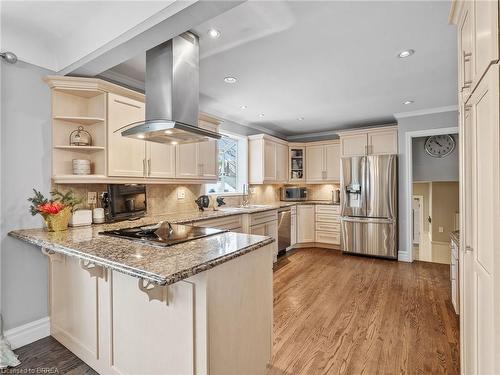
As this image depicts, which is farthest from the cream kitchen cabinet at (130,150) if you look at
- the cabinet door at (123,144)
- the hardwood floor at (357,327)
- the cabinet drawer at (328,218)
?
the cabinet drawer at (328,218)

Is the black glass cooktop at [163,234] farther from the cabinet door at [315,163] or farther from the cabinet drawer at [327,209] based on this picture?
the cabinet door at [315,163]

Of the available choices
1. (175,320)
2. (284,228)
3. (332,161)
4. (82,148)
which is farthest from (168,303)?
(332,161)

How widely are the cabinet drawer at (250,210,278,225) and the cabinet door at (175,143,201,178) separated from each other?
102 cm

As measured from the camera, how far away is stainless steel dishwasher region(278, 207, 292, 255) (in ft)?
15.1

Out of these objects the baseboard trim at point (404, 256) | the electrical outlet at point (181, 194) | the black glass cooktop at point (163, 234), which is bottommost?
the baseboard trim at point (404, 256)

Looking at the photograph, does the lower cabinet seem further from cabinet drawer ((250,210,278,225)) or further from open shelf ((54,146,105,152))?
cabinet drawer ((250,210,278,225))

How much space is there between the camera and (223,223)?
131 inches

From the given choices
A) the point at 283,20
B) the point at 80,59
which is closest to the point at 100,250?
the point at 80,59

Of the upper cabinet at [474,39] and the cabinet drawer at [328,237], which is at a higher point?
the upper cabinet at [474,39]

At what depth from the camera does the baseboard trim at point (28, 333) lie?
6.93 feet

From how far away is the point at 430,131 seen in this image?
14.1 ft

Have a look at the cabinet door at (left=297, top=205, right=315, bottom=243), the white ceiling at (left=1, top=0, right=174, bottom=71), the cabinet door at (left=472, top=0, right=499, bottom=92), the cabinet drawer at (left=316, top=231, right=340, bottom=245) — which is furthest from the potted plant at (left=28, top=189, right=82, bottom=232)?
Answer: the cabinet drawer at (left=316, top=231, right=340, bottom=245)

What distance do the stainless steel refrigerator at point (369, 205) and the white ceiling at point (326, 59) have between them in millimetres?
943

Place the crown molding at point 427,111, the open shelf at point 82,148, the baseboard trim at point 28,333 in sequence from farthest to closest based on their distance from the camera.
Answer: the crown molding at point 427,111, the open shelf at point 82,148, the baseboard trim at point 28,333
